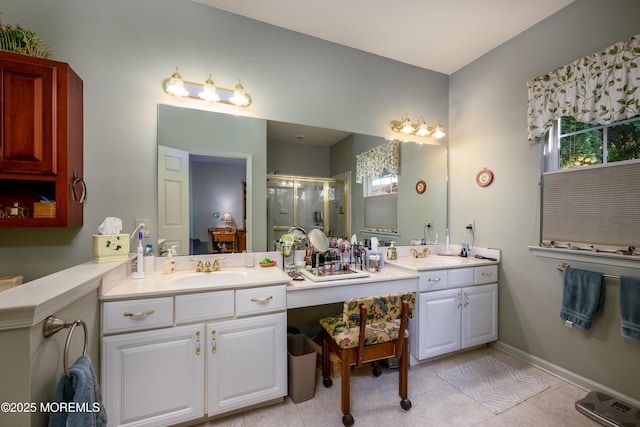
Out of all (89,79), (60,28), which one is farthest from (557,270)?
(60,28)

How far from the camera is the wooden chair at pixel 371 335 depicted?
1.51 meters

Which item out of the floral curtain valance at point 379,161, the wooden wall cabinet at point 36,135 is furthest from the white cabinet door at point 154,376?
the floral curtain valance at point 379,161

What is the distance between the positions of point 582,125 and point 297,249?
8.06ft

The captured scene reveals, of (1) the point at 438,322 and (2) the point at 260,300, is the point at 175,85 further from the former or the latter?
(1) the point at 438,322

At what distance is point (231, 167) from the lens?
2.06 meters

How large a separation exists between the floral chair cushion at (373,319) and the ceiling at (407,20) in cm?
216

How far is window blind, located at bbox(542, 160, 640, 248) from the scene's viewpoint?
170cm

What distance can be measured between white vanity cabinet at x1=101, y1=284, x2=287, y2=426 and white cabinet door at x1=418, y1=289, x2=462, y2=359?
3.82 ft

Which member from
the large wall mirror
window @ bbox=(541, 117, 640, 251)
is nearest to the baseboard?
window @ bbox=(541, 117, 640, 251)

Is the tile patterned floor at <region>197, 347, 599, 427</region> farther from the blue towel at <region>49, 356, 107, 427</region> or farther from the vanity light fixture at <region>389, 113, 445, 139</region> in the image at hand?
the vanity light fixture at <region>389, 113, 445, 139</region>

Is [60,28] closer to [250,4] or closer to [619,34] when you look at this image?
[250,4]

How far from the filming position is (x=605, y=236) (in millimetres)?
1811

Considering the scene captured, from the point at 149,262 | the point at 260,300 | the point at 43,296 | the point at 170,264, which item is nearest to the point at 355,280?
the point at 260,300

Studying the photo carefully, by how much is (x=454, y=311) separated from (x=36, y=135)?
309 centimetres
